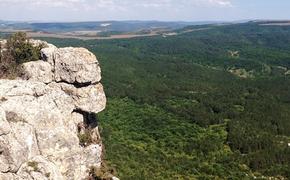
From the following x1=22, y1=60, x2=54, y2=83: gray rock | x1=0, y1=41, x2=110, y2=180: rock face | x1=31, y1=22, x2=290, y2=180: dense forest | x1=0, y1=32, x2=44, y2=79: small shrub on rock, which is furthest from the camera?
x1=31, y1=22, x2=290, y2=180: dense forest

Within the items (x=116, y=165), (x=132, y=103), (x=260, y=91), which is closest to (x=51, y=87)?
(x=116, y=165)

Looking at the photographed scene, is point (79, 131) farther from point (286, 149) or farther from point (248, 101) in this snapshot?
point (248, 101)

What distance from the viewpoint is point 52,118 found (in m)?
40.5

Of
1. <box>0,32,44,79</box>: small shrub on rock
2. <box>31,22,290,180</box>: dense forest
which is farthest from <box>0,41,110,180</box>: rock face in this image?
<box>31,22,290,180</box>: dense forest

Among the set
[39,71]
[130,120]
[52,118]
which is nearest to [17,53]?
[39,71]

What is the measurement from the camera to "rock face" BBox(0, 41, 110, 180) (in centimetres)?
3606

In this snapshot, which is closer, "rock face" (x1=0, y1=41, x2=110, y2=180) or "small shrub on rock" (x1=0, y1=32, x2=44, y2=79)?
"rock face" (x1=0, y1=41, x2=110, y2=180)

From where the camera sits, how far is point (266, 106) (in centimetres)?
13325

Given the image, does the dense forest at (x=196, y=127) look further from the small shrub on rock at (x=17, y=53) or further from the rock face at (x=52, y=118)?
the small shrub on rock at (x=17, y=53)

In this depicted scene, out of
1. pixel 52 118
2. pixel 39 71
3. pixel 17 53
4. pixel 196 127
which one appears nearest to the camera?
pixel 52 118

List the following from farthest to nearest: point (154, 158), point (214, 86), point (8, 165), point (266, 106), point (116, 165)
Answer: point (214, 86) < point (266, 106) < point (154, 158) < point (116, 165) < point (8, 165)

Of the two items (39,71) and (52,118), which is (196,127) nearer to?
(39,71)

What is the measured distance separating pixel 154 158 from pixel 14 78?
44478 mm

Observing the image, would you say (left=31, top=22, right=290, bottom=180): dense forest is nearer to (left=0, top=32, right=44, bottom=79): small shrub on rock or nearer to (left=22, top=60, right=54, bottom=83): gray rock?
(left=0, top=32, right=44, bottom=79): small shrub on rock
